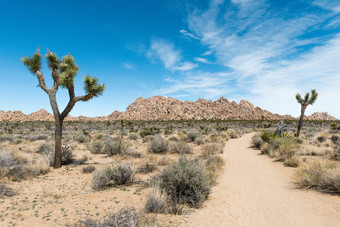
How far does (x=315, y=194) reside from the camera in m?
6.28

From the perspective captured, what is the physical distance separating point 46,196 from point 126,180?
275 cm

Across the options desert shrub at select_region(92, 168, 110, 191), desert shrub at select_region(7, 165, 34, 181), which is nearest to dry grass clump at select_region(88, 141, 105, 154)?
desert shrub at select_region(7, 165, 34, 181)

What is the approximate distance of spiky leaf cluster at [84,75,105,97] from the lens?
10859mm

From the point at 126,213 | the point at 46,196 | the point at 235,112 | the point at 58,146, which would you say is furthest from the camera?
the point at 235,112

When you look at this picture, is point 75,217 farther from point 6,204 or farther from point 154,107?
point 154,107

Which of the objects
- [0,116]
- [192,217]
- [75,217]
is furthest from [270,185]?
[0,116]

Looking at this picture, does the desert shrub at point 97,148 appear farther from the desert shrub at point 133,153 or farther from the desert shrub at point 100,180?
the desert shrub at point 100,180

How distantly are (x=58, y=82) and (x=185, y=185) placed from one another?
29.6ft

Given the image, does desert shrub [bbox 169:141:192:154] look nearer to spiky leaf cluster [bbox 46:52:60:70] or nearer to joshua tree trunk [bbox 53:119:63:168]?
joshua tree trunk [bbox 53:119:63:168]

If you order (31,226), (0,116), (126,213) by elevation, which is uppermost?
(0,116)

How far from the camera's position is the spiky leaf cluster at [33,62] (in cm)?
1072

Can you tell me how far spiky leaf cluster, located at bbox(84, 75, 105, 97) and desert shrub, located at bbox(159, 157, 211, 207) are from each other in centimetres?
687

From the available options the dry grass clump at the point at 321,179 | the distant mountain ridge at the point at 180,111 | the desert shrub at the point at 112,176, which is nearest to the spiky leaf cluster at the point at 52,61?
the desert shrub at the point at 112,176

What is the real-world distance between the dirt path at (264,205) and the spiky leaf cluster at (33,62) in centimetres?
1106
